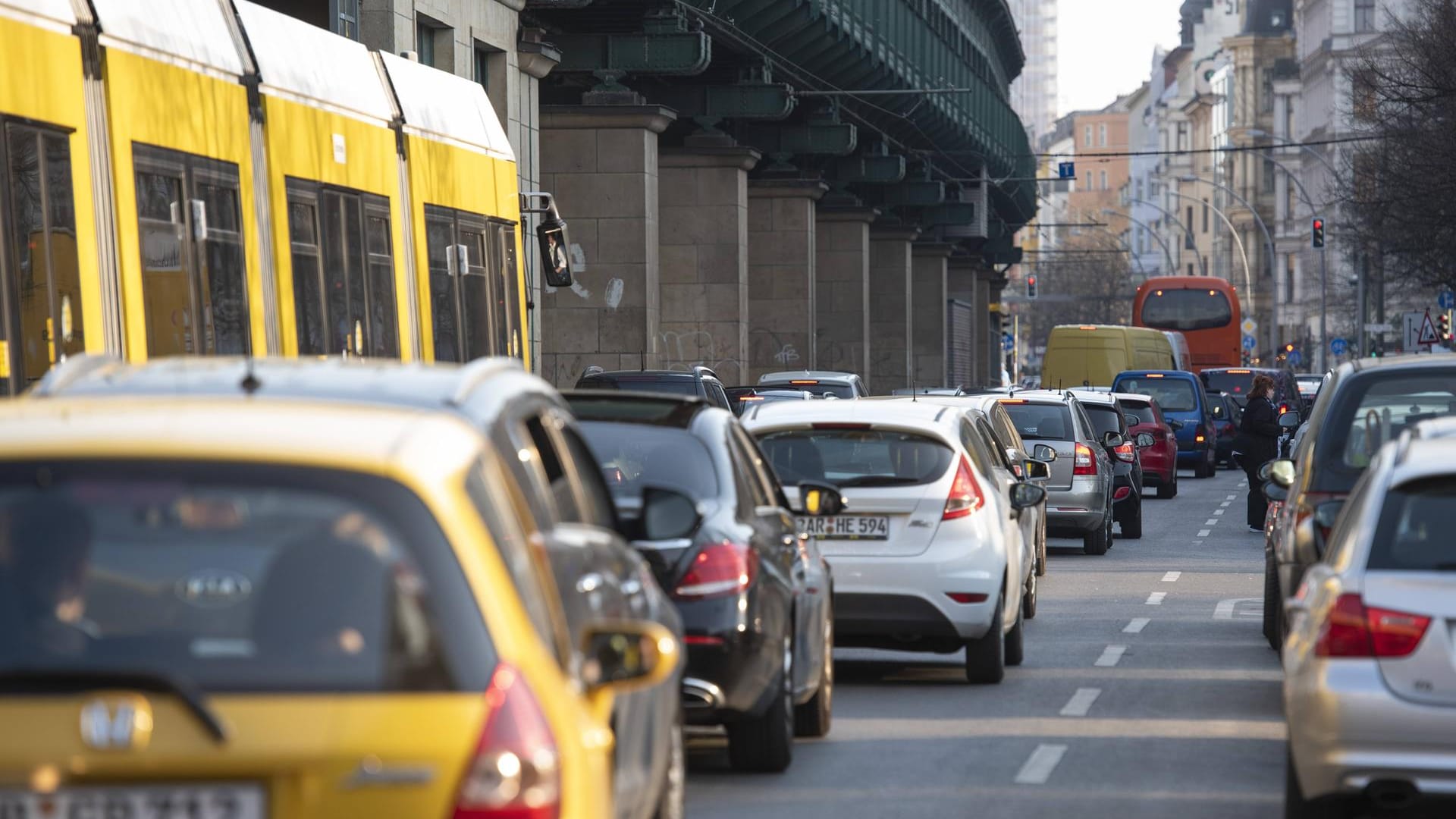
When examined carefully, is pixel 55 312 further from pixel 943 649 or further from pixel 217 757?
pixel 217 757

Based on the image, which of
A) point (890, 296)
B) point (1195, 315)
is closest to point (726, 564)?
point (890, 296)

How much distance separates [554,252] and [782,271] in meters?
28.5

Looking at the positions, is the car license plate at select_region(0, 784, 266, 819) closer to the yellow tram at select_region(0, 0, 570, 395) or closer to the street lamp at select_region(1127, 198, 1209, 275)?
the yellow tram at select_region(0, 0, 570, 395)

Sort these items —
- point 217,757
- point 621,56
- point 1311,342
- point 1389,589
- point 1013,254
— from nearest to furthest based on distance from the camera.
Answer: point 217,757 → point 1389,589 → point 621,56 → point 1013,254 → point 1311,342

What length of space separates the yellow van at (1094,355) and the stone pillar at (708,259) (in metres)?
13.4

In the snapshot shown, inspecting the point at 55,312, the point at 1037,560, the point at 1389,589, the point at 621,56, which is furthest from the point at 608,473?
the point at 621,56

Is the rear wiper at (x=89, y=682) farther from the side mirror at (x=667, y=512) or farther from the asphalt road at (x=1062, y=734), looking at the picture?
the asphalt road at (x=1062, y=734)

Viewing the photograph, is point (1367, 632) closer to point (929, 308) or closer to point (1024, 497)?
point (1024, 497)

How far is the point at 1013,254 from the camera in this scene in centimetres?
9781

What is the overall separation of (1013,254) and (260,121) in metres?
84.8

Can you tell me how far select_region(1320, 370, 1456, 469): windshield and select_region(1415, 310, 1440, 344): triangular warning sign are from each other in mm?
38948

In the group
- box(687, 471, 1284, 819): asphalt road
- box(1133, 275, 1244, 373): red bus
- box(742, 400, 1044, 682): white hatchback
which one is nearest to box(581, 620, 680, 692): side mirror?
box(687, 471, 1284, 819): asphalt road

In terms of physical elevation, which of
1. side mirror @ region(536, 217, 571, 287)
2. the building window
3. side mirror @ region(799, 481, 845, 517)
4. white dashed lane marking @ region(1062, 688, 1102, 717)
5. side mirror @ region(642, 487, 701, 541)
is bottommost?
white dashed lane marking @ region(1062, 688, 1102, 717)

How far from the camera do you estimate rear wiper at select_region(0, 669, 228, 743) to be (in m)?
4.25
